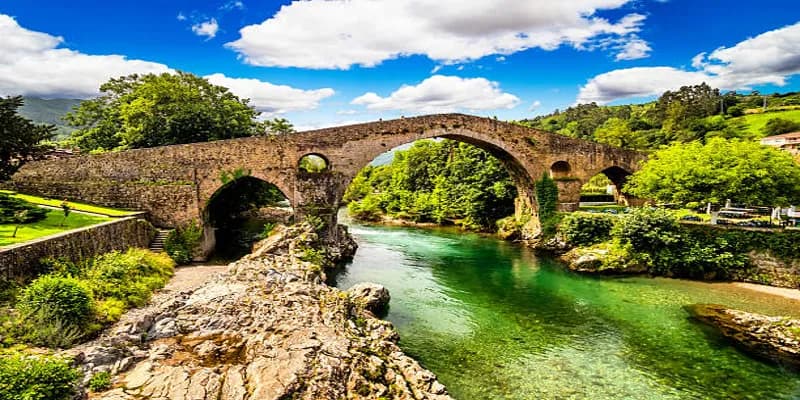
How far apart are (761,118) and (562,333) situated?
2130 inches

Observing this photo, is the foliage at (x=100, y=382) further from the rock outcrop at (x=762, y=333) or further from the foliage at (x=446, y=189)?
the foliage at (x=446, y=189)

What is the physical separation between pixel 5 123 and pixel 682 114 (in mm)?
60706

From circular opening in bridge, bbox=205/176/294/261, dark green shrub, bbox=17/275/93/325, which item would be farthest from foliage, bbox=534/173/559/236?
dark green shrub, bbox=17/275/93/325

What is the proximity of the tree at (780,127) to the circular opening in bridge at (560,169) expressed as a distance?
31.7m

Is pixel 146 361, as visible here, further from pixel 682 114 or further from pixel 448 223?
pixel 682 114

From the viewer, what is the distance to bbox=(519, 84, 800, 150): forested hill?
140ft

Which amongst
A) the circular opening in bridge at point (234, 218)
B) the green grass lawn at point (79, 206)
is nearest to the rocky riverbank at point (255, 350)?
the green grass lawn at point (79, 206)

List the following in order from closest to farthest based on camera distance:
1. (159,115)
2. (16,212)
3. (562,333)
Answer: (16,212), (562,333), (159,115)

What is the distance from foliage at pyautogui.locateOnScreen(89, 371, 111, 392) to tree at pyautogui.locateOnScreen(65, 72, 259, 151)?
59.0ft

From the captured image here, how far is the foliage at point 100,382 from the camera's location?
6770 millimetres

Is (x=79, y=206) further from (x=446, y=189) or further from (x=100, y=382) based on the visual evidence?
(x=446, y=189)

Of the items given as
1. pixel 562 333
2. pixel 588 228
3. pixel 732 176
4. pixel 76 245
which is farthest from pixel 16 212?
pixel 732 176

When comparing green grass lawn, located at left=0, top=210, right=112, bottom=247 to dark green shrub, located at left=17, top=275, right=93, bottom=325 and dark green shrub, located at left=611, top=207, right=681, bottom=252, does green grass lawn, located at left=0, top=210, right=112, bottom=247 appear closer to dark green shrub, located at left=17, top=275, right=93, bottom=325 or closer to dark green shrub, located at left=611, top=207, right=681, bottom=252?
dark green shrub, located at left=17, top=275, right=93, bottom=325

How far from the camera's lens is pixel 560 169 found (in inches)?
1115
